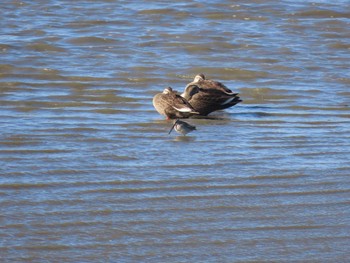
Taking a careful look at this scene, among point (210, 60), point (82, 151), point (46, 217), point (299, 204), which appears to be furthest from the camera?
point (210, 60)

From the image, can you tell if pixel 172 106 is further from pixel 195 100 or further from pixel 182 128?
pixel 182 128

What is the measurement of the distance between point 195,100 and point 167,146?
2.05 m

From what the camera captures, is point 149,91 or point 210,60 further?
point 210,60

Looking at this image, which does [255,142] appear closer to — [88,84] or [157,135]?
A: [157,135]

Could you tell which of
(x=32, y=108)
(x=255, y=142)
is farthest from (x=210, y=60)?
(x=255, y=142)

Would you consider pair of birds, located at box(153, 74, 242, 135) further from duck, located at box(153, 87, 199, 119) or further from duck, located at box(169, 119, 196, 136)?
duck, located at box(169, 119, 196, 136)

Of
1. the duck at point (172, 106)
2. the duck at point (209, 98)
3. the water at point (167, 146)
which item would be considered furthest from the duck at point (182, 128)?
the duck at point (209, 98)

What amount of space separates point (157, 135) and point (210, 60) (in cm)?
445

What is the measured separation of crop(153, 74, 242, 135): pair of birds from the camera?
9.60m

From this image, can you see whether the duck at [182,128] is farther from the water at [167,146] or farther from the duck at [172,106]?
the duck at [172,106]

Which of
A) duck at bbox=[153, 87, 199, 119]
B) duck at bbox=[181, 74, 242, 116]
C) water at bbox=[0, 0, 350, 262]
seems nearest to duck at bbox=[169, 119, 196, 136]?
water at bbox=[0, 0, 350, 262]

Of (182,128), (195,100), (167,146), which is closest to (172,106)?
(195,100)

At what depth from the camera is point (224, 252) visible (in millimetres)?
5535

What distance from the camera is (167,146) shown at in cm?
814
